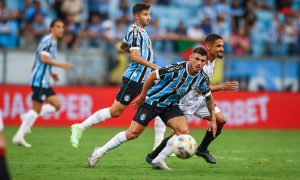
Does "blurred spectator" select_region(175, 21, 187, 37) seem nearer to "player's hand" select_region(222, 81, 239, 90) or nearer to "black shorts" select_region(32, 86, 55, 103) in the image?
"black shorts" select_region(32, 86, 55, 103)

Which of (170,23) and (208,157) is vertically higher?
(170,23)

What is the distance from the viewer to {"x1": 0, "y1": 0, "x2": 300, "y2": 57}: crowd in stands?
21.8 m

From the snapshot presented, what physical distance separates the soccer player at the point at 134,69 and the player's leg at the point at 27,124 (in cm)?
306

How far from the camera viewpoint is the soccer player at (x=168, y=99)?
34.9ft

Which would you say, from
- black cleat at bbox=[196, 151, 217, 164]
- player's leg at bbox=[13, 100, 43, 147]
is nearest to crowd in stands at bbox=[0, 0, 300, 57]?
player's leg at bbox=[13, 100, 43, 147]

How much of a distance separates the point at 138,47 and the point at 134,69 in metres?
0.53

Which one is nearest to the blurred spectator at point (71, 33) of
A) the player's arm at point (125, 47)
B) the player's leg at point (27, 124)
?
the player's leg at point (27, 124)

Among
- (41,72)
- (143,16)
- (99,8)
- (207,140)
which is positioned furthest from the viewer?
(99,8)

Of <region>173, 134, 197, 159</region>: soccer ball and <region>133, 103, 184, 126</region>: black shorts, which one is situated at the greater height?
<region>133, 103, 184, 126</region>: black shorts

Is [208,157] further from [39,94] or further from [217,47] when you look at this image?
[39,94]

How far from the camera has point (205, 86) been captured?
36.4ft

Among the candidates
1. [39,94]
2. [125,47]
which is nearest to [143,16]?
[125,47]

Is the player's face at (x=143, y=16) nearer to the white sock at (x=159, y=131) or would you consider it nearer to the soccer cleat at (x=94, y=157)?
the white sock at (x=159, y=131)

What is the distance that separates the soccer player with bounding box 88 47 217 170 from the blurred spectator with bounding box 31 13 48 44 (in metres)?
10.9
